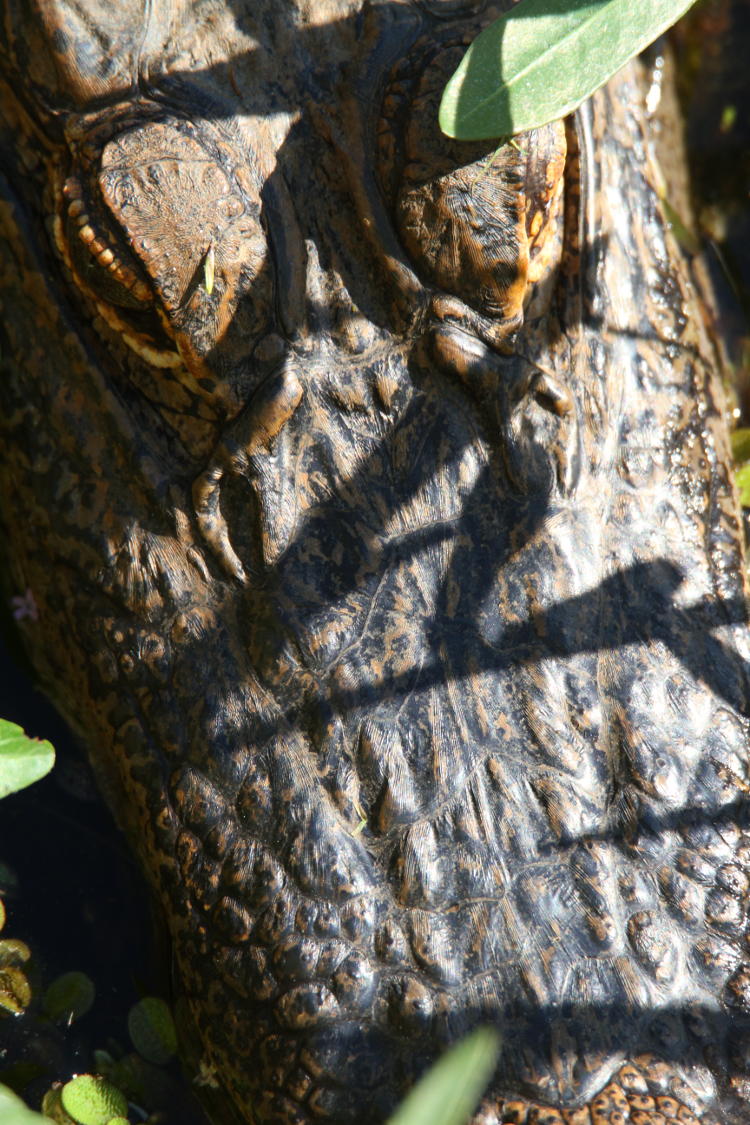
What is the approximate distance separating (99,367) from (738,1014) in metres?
1.80

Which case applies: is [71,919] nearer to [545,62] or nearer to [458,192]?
[458,192]

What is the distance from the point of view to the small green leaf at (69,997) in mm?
2629

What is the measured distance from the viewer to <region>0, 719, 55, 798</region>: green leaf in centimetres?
204

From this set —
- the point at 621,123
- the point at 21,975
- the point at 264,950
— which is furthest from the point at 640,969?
the point at 621,123

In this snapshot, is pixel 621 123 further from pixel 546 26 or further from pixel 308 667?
pixel 308 667

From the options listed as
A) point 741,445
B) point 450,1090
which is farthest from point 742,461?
point 450,1090

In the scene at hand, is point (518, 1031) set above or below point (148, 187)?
below

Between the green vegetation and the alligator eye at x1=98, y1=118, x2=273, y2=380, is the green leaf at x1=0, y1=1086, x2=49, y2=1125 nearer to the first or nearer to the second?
the alligator eye at x1=98, y1=118, x2=273, y2=380

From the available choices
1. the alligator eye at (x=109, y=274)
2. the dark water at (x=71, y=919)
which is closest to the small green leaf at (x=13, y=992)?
the dark water at (x=71, y=919)

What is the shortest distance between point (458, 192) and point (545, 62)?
0.28 meters

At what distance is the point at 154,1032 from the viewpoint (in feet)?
8.39

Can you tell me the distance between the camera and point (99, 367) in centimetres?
247

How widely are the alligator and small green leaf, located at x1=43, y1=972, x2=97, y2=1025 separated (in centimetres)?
35

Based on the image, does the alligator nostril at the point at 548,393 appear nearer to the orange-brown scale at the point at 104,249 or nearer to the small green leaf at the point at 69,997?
the orange-brown scale at the point at 104,249
